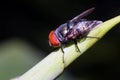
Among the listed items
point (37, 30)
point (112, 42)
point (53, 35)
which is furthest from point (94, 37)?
point (37, 30)

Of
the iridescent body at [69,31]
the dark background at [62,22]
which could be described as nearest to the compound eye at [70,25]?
the iridescent body at [69,31]

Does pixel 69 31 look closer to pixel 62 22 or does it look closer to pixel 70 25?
pixel 70 25

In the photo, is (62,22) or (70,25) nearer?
(70,25)

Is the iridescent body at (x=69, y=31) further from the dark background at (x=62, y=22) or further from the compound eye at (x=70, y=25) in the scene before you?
the dark background at (x=62, y=22)

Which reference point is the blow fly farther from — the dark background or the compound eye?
the dark background

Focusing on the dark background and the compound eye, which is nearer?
the compound eye

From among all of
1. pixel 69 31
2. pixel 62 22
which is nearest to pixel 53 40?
pixel 69 31

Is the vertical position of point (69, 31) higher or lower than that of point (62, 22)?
higher

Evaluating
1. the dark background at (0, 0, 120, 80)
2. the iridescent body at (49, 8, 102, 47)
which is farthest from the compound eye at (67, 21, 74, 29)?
the dark background at (0, 0, 120, 80)

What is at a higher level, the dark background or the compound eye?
the compound eye
